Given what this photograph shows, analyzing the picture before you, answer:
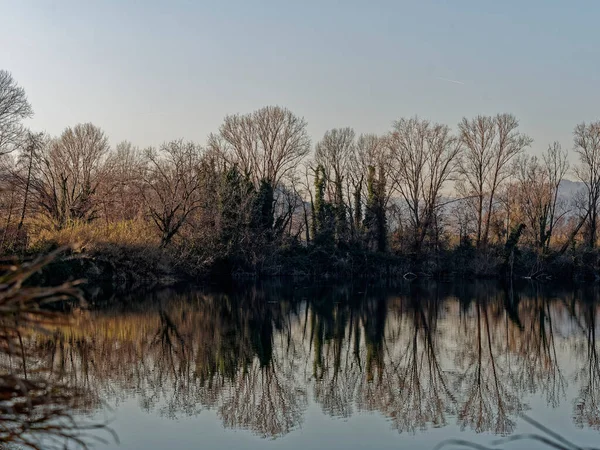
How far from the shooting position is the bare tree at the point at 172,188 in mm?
36938

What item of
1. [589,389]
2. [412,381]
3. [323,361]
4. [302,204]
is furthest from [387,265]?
[589,389]

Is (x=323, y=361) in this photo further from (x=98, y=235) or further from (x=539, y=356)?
(x=98, y=235)

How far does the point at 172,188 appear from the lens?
40188 mm

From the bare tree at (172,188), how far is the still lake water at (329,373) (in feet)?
35.7

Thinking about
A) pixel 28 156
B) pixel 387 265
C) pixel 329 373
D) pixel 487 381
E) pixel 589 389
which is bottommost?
pixel 589 389

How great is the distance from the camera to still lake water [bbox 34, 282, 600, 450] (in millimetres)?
10383

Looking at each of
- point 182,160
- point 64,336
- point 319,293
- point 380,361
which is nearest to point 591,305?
point 319,293

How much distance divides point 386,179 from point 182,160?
14860mm

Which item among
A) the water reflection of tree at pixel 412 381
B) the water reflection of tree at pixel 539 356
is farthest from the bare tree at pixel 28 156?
the water reflection of tree at pixel 539 356

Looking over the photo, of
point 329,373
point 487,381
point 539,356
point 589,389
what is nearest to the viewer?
point 589,389

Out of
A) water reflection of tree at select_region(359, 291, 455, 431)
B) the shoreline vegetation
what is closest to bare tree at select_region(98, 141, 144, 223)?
the shoreline vegetation

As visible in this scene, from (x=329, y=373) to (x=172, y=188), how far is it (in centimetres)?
2756

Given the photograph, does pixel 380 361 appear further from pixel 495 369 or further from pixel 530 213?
pixel 530 213

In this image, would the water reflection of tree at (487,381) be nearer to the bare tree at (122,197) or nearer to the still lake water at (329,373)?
the still lake water at (329,373)
